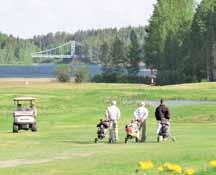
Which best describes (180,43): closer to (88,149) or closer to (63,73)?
(63,73)

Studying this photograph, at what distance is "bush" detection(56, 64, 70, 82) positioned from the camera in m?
127

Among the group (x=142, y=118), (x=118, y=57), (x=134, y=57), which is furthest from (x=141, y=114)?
(x=118, y=57)

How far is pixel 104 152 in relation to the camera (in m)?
28.0

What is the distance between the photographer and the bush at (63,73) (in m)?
127

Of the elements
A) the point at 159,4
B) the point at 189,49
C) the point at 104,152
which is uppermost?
the point at 159,4

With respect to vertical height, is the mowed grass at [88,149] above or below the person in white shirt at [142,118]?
below

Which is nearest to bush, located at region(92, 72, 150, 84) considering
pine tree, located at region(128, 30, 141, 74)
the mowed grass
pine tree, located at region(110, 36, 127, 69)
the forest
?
the forest

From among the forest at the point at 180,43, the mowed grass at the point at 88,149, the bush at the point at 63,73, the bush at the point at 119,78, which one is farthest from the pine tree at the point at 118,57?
the mowed grass at the point at 88,149

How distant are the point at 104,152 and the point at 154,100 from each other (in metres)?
54.4

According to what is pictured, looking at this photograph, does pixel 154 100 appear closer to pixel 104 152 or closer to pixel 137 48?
pixel 104 152

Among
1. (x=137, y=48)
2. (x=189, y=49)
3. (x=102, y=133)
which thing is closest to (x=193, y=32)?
(x=189, y=49)

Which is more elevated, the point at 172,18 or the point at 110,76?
the point at 172,18

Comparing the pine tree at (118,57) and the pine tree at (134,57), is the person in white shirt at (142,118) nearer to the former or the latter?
the pine tree at (134,57)

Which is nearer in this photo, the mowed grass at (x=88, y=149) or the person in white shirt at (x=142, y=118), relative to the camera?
the mowed grass at (x=88, y=149)
